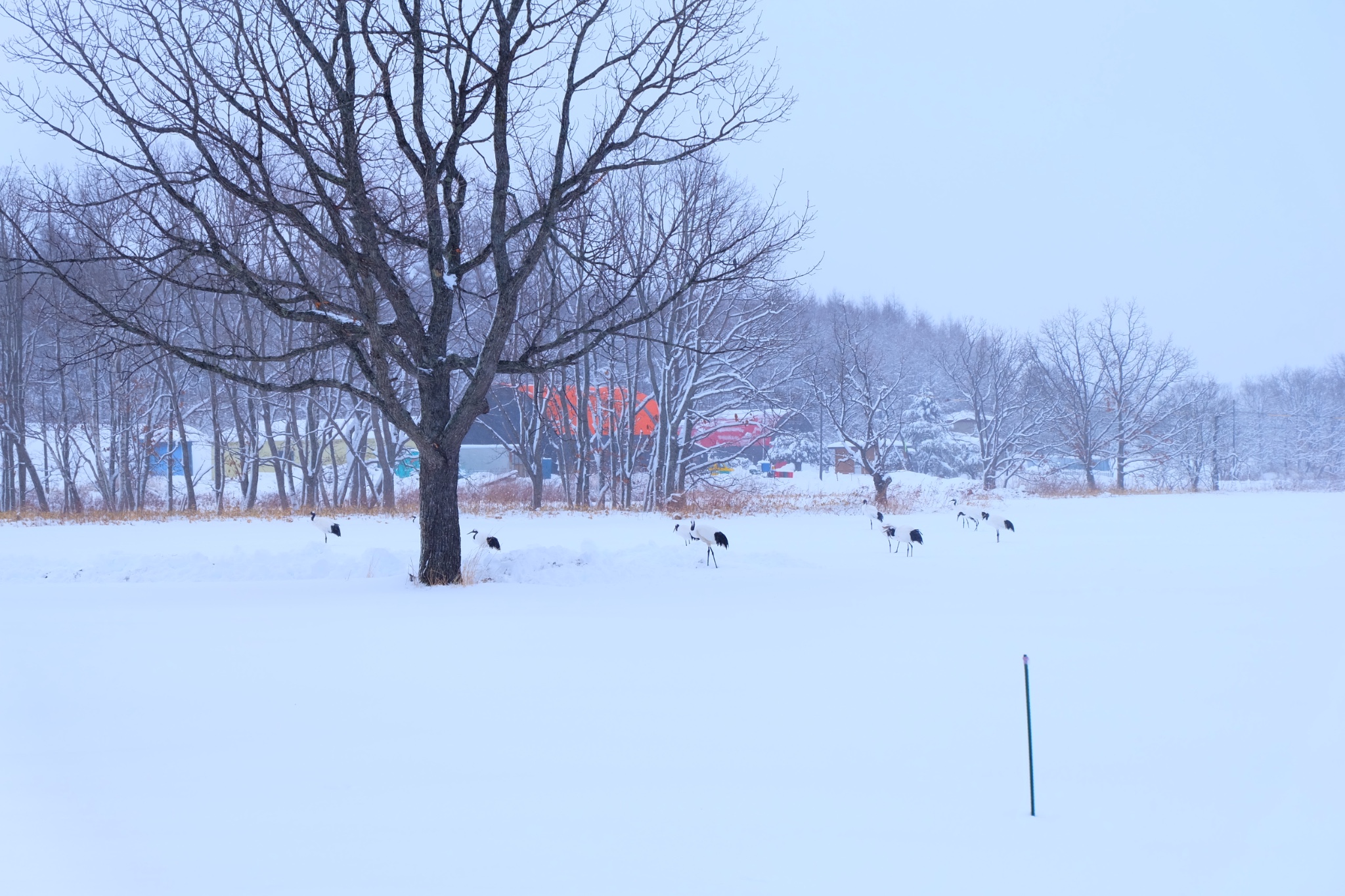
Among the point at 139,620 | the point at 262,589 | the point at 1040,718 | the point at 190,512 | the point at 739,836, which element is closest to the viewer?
the point at 739,836

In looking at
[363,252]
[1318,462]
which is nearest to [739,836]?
[363,252]

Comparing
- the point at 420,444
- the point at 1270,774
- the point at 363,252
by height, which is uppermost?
the point at 363,252

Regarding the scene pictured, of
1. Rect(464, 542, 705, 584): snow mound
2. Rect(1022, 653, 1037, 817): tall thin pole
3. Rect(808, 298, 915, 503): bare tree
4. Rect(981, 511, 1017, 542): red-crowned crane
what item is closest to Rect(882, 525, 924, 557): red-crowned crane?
Rect(981, 511, 1017, 542): red-crowned crane

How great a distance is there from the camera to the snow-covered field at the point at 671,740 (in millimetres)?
3748

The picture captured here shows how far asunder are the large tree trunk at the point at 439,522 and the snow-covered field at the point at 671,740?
1.71 feet

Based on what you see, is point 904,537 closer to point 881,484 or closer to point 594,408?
point 881,484

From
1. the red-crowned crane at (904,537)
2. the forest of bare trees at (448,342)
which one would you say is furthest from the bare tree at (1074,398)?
the red-crowned crane at (904,537)

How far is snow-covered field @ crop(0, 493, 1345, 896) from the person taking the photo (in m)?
3.75

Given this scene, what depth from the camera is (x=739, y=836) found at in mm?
4008

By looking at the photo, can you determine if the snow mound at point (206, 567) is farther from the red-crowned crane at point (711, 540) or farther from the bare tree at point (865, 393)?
the bare tree at point (865, 393)

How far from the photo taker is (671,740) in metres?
5.30

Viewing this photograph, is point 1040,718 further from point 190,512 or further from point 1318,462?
point 1318,462

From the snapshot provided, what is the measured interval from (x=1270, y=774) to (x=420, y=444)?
987 centimetres

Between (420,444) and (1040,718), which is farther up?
(420,444)
